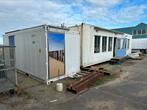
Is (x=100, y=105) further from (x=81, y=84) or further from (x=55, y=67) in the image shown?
(x=55, y=67)

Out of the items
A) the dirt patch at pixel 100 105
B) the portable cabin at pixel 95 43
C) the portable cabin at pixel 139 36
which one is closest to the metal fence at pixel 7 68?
the dirt patch at pixel 100 105

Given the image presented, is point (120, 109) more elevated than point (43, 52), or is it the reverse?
point (43, 52)

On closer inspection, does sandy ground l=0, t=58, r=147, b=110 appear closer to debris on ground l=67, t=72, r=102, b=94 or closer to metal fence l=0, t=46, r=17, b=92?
debris on ground l=67, t=72, r=102, b=94

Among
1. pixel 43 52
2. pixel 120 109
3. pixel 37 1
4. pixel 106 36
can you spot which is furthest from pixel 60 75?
pixel 106 36

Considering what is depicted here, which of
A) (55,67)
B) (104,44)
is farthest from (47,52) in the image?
(104,44)

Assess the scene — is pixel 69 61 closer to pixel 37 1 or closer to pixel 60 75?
pixel 60 75

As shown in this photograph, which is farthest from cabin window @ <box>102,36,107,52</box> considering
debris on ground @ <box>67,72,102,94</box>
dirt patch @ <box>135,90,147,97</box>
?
dirt patch @ <box>135,90,147,97</box>

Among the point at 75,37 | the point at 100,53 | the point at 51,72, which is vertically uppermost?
the point at 75,37

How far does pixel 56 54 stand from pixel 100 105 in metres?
3.18

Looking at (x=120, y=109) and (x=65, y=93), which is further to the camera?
(x=65, y=93)

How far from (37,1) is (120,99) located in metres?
6.65

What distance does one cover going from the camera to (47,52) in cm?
564

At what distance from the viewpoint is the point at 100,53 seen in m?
10.1

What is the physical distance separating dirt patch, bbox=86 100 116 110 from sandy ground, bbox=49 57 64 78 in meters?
2.53
